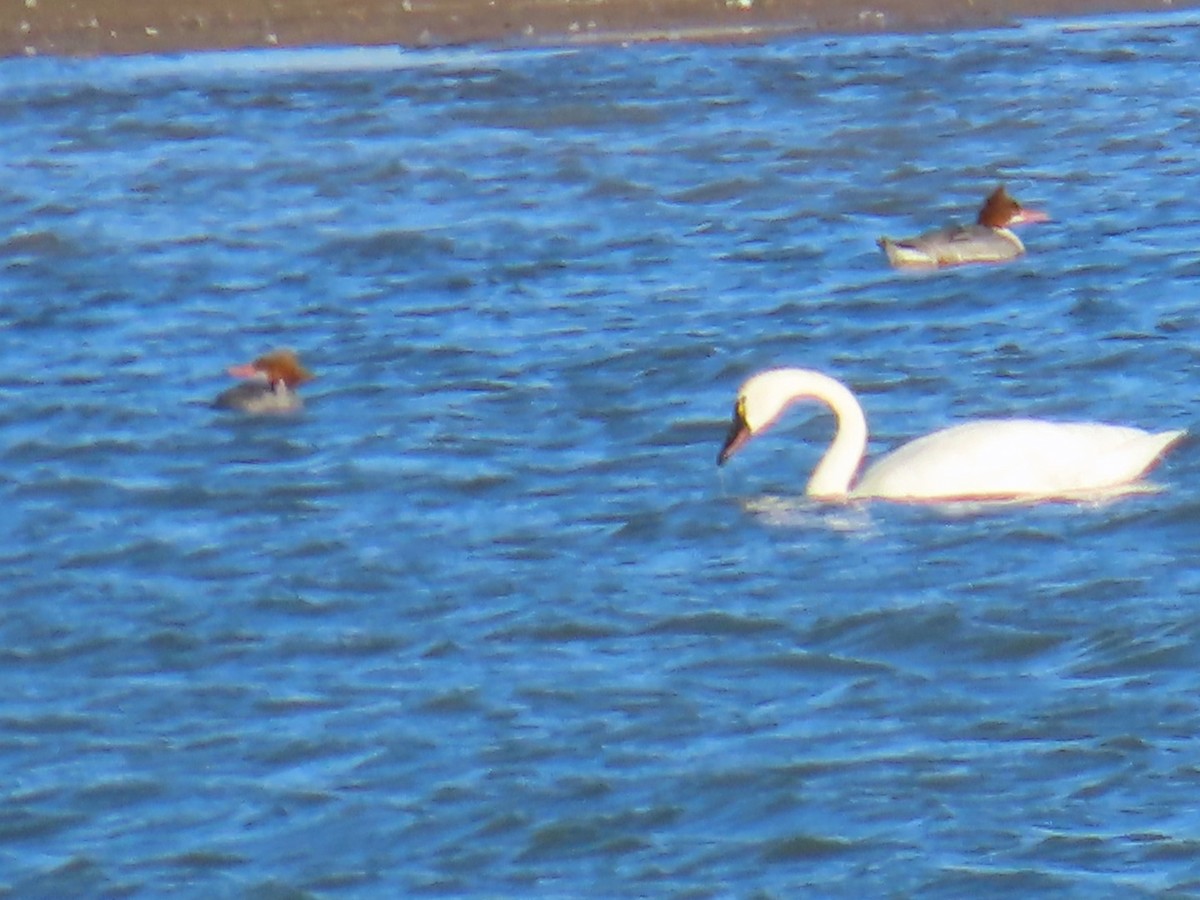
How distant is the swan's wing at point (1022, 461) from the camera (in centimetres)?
930

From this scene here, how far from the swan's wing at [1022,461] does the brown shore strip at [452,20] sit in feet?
39.6

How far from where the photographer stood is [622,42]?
21.0 m

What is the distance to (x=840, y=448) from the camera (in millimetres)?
9664

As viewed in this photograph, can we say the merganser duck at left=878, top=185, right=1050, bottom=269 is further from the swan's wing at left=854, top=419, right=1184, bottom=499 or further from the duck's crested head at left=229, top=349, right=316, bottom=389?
the swan's wing at left=854, top=419, right=1184, bottom=499

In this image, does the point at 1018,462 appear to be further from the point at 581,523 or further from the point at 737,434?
the point at 581,523

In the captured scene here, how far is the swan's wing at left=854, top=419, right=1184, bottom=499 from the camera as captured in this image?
9305mm

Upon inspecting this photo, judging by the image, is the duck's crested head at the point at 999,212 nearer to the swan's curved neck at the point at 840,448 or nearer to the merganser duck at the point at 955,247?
the merganser duck at the point at 955,247

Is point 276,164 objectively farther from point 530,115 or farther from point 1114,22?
point 1114,22

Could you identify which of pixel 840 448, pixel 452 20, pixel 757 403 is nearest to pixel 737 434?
pixel 757 403

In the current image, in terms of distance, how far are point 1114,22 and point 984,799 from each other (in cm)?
1565

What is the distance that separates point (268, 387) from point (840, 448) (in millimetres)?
2525

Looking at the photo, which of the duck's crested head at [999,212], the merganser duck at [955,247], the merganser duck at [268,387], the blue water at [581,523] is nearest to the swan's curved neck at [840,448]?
the blue water at [581,523]

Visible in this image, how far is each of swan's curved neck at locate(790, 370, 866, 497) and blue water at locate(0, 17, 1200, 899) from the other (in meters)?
0.18

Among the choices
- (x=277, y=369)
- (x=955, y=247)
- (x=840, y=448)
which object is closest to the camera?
(x=840, y=448)
